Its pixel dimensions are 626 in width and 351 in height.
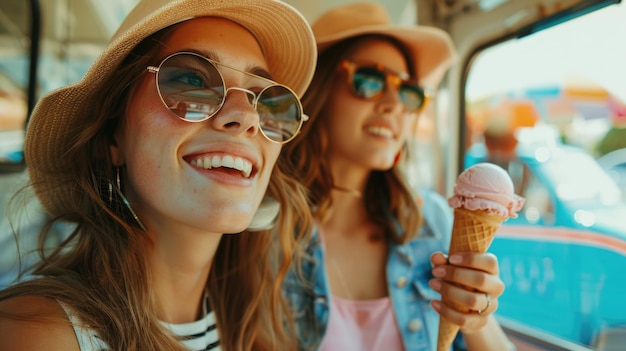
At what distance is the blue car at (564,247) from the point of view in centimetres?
229

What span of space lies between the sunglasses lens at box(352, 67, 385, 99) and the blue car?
1.25 meters

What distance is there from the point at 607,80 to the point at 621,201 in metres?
0.60

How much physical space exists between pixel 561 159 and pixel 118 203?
2487mm

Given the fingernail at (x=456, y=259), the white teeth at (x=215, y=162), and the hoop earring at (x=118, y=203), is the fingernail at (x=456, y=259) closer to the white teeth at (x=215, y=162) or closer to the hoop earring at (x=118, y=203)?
the white teeth at (x=215, y=162)

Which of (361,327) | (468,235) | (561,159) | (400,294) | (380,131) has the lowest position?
(361,327)

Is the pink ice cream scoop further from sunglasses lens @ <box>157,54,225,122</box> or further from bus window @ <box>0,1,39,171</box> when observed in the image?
bus window @ <box>0,1,39,171</box>

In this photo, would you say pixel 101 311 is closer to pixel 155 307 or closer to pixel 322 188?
pixel 155 307

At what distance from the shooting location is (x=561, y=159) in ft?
9.29

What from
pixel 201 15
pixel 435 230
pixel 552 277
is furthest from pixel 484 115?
pixel 201 15

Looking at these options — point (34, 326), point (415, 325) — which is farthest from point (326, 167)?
point (34, 326)

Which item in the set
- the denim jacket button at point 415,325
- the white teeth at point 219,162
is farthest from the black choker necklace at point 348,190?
the white teeth at point 219,162

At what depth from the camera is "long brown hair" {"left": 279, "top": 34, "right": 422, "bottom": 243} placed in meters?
2.18

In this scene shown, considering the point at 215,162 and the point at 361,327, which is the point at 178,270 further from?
the point at 361,327

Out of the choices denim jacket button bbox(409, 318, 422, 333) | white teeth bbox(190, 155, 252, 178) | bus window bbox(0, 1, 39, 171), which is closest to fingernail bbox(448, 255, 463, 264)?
denim jacket button bbox(409, 318, 422, 333)
